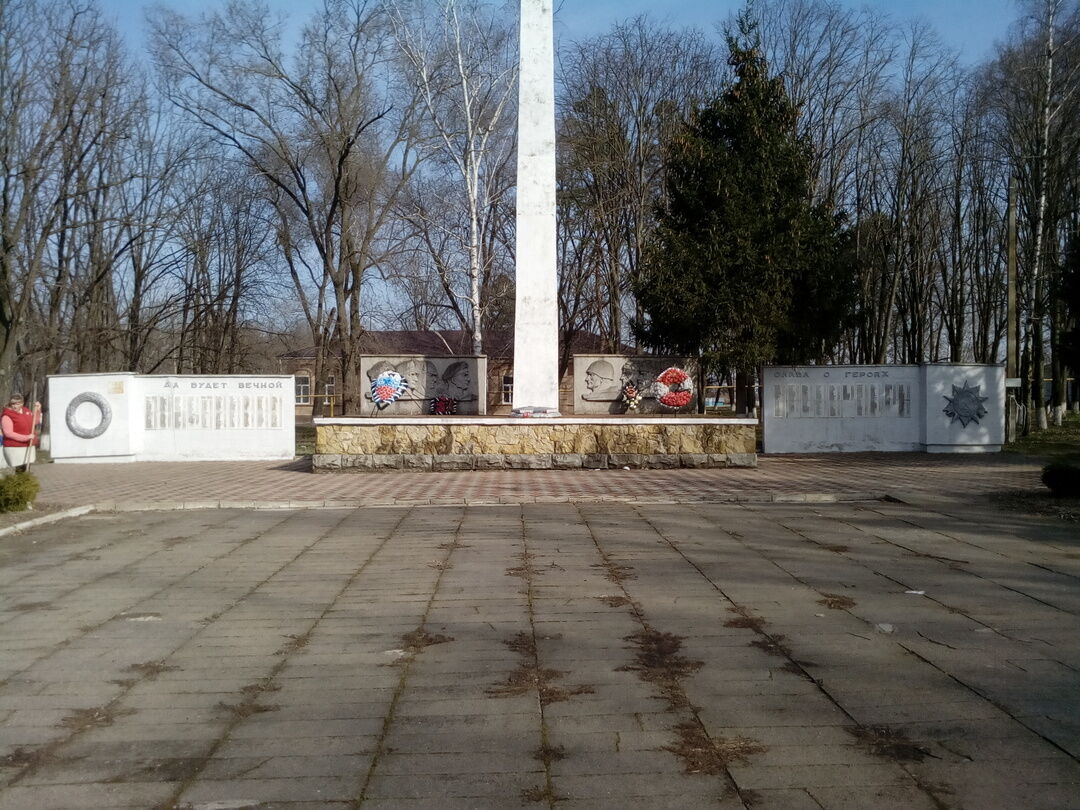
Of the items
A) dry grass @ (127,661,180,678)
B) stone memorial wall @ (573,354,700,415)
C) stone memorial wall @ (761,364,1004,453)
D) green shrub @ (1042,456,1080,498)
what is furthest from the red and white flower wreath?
dry grass @ (127,661,180,678)

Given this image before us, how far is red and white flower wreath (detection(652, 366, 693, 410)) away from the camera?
24.0m

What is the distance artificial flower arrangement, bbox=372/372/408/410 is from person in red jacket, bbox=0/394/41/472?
1081 cm

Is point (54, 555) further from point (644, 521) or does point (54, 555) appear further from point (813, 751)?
point (813, 751)

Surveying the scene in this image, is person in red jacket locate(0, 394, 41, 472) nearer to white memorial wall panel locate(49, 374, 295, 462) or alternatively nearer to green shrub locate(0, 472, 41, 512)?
green shrub locate(0, 472, 41, 512)

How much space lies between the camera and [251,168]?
104ft

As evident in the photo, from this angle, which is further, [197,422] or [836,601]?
[197,422]

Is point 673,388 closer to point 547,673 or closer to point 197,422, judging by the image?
point 197,422

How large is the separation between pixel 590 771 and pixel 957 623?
3.40 meters

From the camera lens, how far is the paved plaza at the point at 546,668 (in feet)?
12.1

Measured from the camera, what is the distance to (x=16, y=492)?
36.3 ft

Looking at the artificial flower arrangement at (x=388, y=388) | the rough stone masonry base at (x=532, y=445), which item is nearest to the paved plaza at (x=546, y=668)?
the rough stone masonry base at (x=532, y=445)

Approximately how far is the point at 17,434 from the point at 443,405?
1186 cm

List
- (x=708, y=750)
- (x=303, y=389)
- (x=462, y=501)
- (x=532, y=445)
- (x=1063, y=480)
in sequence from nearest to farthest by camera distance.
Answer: (x=708, y=750) → (x=1063, y=480) → (x=462, y=501) → (x=532, y=445) → (x=303, y=389)

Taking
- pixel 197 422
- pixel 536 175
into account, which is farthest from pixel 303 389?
pixel 536 175
